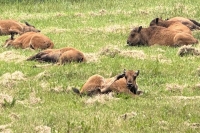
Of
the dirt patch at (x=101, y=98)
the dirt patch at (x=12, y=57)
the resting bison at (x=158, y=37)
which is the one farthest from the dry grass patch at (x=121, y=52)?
the dirt patch at (x=101, y=98)

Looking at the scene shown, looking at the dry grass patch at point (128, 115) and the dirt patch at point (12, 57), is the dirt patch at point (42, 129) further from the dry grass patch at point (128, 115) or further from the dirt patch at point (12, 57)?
the dirt patch at point (12, 57)

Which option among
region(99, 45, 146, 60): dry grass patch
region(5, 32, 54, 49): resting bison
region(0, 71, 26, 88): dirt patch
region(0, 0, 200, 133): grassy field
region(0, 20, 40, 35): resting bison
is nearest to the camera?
region(0, 0, 200, 133): grassy field

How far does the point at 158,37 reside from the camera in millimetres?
19984

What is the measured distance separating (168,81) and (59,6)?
16.6 m

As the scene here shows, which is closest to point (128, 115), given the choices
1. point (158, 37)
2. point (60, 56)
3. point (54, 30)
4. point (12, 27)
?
point (60, 56)

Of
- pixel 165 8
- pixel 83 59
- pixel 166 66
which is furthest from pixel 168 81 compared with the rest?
pixel 165 8

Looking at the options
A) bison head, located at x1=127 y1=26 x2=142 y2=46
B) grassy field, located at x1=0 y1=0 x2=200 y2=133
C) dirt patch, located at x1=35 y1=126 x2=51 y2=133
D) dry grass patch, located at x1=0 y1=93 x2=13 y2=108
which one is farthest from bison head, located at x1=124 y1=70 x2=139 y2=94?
bison head, located at x1=127 y1=26 x2=142 y2=46

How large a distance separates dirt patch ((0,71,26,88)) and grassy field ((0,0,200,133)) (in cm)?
2

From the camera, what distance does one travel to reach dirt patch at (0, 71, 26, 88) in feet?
44.7

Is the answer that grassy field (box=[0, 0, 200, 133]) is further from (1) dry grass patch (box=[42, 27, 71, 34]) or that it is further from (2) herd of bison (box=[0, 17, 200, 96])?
(2) herd of bison (box=[0, 17, 200, 96])

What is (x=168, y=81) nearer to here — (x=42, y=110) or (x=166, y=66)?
(x=166, y=66)

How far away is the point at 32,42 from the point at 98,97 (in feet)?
22.6

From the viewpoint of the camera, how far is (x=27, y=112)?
11.3 m

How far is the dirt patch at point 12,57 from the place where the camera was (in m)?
16.7
